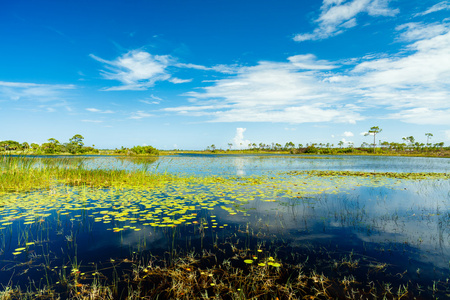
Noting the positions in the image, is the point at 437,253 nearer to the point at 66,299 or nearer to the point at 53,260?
the point at 66,299

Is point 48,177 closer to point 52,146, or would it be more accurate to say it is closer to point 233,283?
point 233,283

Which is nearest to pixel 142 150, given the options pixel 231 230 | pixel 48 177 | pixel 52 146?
pixel 52 146

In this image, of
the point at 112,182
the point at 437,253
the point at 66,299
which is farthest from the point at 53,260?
the point at 112,182

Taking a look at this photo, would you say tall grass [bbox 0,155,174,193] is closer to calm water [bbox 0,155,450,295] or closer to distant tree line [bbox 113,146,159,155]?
calm water [bbox 0,155,450,295]

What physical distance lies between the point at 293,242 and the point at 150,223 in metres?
4.26

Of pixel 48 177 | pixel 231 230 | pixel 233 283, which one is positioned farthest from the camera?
pixel 48 177

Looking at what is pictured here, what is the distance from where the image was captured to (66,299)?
3.45m

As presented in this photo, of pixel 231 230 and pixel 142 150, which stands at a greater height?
pixel 142 150

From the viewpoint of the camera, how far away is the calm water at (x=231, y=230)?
4625 mm

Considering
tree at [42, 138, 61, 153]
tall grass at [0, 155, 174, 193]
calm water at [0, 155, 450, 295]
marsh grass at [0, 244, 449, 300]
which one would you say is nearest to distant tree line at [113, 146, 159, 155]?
tree at [42, 138, 61, 153]

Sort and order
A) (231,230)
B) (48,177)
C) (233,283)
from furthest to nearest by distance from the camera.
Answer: (48,177) < (231,230) < (233,283)

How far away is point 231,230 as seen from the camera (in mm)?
6523

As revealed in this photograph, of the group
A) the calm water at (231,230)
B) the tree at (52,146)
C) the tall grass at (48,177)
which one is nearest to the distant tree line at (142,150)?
the tree at (52,146)

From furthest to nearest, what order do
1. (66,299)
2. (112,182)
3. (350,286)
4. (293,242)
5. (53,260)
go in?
1. (112,182)
2. (293,242)
3. (53,260)
4. (350,286)
5. (66,299)
